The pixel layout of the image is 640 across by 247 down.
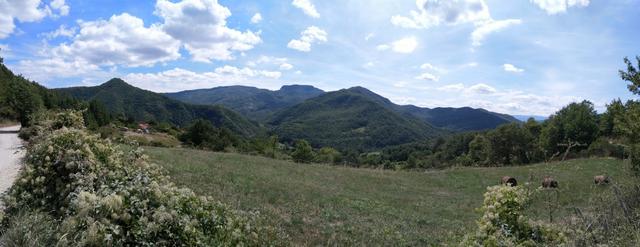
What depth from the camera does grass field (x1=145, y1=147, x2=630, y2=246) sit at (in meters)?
10.1

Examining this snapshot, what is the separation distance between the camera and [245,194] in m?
13.7

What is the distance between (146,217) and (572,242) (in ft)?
18.0

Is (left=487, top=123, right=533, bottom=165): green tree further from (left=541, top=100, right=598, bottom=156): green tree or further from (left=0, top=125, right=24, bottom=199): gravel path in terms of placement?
(left=0, top=125, right=24, bottom=199): gravel path

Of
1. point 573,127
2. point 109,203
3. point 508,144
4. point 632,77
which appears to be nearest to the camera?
point 109,203

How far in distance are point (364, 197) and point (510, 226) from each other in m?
12.9

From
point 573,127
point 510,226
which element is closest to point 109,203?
point 510,226

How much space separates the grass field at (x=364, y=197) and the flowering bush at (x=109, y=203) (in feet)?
11.7

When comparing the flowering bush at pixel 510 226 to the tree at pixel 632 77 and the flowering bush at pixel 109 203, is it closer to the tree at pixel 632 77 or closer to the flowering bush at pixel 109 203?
the flowering bush at pixel 109 203

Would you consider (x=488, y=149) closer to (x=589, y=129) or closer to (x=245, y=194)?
(x=589, y=129)

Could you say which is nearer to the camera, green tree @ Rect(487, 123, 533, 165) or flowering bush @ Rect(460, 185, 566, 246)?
flowering bush @ Rect(460, 185, 566, 246)

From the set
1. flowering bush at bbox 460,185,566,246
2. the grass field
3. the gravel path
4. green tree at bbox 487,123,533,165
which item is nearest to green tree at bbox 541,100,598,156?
green tree at bbox 487,123,533,165

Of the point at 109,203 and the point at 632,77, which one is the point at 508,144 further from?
the point at 109,203

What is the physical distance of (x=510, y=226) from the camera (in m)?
5.57

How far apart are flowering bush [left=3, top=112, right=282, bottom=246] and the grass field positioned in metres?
3.58
